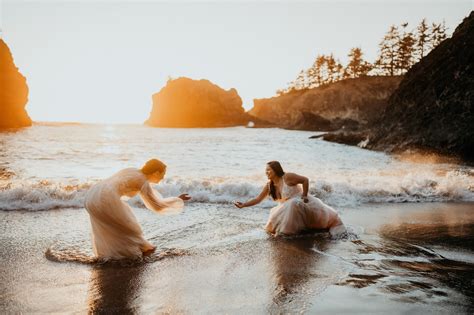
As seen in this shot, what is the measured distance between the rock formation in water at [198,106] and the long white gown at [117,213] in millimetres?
117147

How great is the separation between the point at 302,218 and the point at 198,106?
127661 mm

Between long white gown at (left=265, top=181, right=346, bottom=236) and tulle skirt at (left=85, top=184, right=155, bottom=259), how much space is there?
2.96m

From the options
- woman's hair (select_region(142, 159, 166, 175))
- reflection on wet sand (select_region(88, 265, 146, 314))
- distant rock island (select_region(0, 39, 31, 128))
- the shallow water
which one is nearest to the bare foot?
the shallow water

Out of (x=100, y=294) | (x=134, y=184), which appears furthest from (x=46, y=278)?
(x=134, y=184)

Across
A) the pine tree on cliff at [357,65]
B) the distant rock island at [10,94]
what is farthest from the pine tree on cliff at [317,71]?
the distant rock island at [10,94]

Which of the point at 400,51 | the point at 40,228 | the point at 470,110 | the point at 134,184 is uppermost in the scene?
the point at 400,51

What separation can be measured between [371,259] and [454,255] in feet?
4.88

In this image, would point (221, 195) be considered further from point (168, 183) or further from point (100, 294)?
point (100, 294)

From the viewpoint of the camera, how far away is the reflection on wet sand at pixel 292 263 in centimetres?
455

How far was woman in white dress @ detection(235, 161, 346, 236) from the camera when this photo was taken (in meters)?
7.43

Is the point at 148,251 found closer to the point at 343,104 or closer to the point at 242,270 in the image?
the point at 242,270

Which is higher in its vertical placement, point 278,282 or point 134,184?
point 134,184

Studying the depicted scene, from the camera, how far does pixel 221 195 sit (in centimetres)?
1173

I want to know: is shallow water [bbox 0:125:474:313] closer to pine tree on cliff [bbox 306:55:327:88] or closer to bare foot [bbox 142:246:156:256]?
bare foot [bbox 142:246:156:256]
